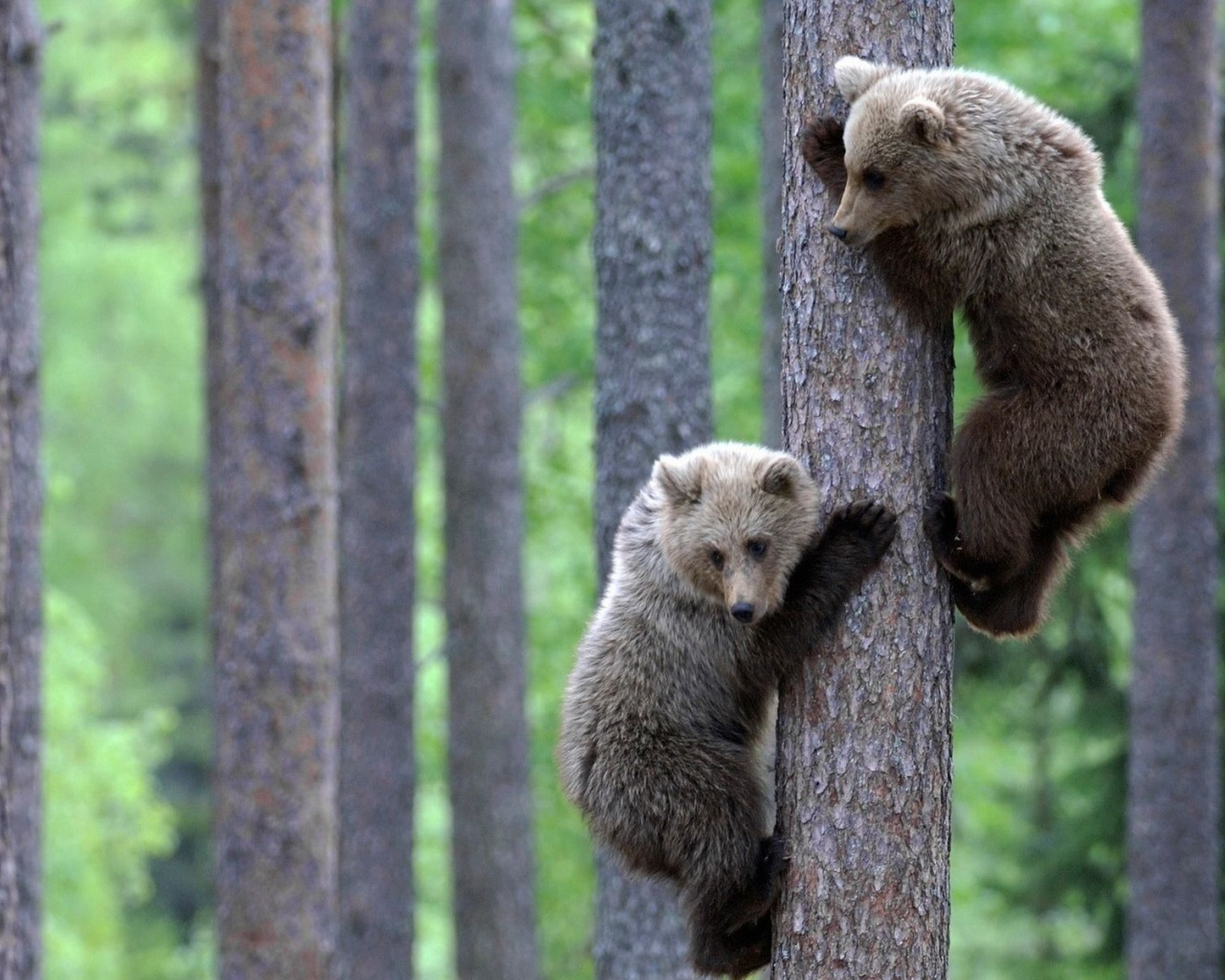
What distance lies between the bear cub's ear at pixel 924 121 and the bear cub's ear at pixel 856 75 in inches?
4.8

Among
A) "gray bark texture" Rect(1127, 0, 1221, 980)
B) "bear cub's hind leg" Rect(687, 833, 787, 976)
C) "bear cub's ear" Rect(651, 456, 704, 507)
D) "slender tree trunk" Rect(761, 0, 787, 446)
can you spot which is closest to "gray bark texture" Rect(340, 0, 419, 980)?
"slender tree trunk" Rect(761, 0, 787, 446)

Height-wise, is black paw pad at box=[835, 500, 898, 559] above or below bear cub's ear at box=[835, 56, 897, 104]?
below

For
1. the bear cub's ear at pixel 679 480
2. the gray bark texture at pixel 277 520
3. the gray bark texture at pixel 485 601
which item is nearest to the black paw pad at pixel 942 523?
the bear cub's ear at pixel 679 480

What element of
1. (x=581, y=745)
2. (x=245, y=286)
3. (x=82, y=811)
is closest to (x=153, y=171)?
(x=82, y=811)

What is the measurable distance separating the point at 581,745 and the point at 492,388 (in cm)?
783

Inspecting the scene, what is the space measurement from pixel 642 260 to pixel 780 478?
2984 millimetres

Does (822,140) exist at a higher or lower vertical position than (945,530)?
higher

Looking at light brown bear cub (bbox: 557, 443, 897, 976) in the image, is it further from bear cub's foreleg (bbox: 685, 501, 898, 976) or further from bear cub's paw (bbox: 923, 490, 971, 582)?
bear cub's paw (bbox: 923, 490, 971, 582)

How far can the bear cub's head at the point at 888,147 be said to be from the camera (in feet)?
14.6

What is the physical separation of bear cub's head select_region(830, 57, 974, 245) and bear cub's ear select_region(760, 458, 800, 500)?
2.34 ft

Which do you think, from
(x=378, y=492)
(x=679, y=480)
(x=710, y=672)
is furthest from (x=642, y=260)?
(x=378, y=492)

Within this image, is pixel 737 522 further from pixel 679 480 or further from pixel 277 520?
pixel 277 520

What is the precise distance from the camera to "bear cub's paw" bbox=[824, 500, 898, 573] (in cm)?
441

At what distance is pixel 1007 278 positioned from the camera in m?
4.62
